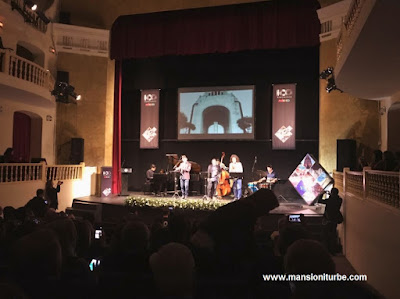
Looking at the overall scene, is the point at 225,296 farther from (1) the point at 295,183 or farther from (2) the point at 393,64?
(1) the point at 295,183

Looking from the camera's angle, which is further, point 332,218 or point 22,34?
point 22,34

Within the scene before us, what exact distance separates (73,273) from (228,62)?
11.0m

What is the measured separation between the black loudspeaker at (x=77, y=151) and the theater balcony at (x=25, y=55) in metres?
1.38

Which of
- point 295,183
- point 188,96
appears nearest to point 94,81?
point 188,96

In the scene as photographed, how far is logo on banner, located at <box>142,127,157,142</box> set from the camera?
41.7ft

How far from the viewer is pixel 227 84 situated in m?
12.3

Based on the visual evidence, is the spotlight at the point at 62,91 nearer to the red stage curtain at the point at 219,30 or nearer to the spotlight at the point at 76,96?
the spotlight at the point at 76,96

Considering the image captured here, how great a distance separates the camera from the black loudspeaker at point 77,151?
11.3m

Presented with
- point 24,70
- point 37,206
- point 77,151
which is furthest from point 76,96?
point 37,206

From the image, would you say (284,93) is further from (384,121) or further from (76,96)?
(76,96)

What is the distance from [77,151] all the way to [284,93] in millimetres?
6807

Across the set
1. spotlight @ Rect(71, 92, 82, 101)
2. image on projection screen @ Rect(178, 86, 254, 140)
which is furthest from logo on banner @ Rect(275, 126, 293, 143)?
spotlight @ Rect(71, 92, 82, 101)

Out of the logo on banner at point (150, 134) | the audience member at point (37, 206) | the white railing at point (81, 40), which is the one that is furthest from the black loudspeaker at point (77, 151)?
the audience member at point (37, 206)

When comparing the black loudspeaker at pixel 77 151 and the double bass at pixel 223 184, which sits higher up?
the black loudspeaker at pixel 77 151
